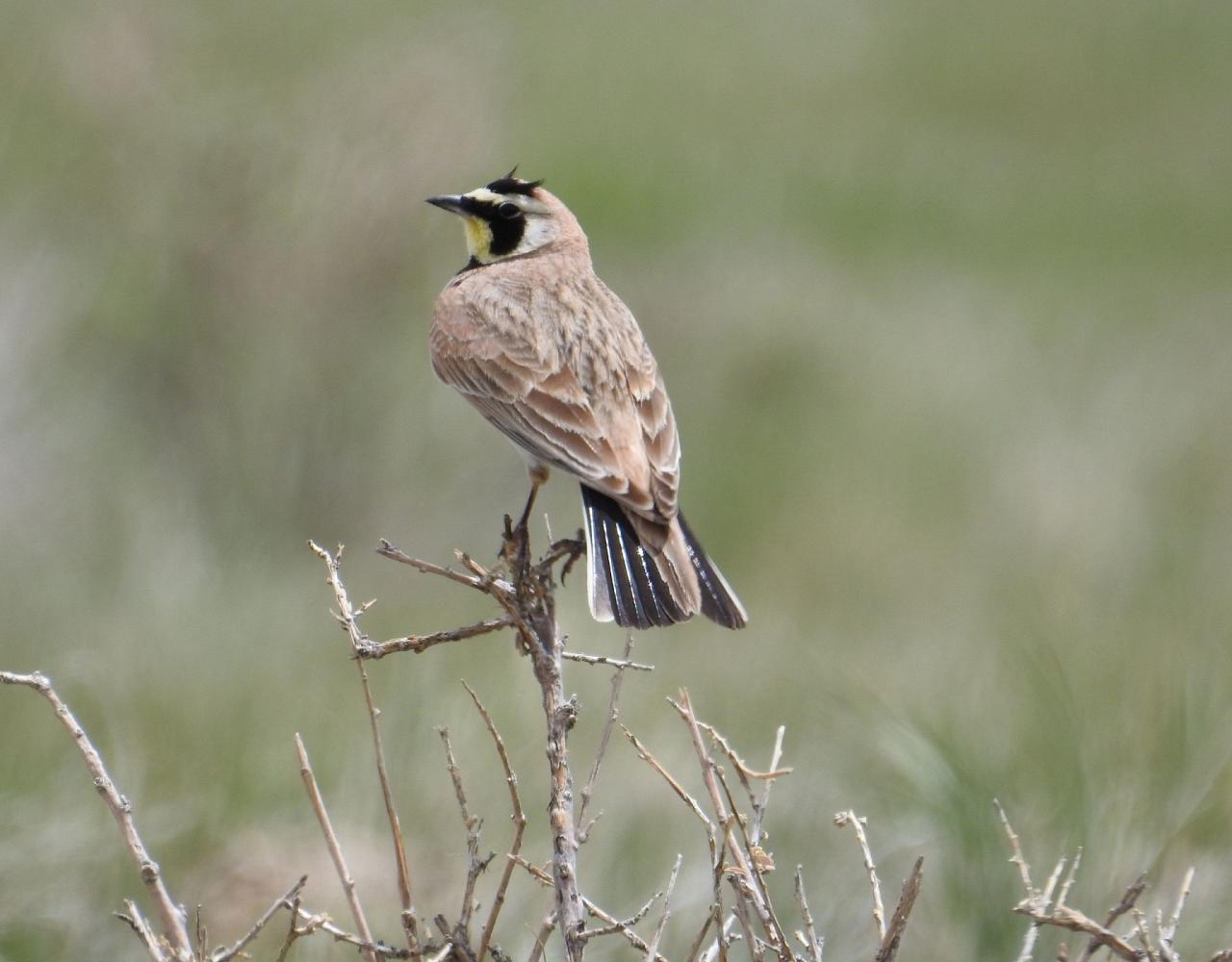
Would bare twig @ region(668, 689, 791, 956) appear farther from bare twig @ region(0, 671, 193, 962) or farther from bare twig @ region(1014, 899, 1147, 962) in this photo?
bare twig @ region(0, 671, 193, 962)

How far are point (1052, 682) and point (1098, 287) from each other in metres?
12.6

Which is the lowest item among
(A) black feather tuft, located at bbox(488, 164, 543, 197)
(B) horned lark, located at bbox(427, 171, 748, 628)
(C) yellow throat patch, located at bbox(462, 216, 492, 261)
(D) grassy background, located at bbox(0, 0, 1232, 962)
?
(D) grassy background, located at bbox(0, 0, 1232, 962)

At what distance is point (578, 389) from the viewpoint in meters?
4.96

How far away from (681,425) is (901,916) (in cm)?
1006

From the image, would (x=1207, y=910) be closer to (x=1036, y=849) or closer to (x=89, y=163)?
(x=1036, y=849)

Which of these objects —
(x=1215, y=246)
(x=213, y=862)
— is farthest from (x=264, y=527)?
(x=1215, y=246)

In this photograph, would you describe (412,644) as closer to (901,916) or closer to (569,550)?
(901,916)

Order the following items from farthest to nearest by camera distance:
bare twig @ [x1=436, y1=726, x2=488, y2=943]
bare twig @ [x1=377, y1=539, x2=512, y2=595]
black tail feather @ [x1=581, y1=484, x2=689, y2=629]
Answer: black tail feather @ [x1=581, y1=484, x2=689, y2=629] < bare twig @ [x1=377, y1=539, x2=512, y2=595] < bare twig @ [x1=436, y1=726, x2=488, y2=943]

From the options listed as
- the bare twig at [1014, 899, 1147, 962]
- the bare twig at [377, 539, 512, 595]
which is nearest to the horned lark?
the bare twig at [377, 539, 512, 595]

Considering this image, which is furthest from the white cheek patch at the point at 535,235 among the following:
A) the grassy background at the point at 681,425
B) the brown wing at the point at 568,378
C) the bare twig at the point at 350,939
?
the bare twig at the point at 350,939

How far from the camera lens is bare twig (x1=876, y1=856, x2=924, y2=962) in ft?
9.21

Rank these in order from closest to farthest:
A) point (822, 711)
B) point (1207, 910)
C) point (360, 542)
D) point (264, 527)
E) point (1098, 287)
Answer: point (1207, 910) < point (822, 711) < point (264, 527) < point (360, 542) < point (1098, 287)

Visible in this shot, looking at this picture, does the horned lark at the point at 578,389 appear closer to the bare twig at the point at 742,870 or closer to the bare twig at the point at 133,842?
the bare twig at the point at 742,870

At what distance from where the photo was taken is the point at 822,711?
5125mm
